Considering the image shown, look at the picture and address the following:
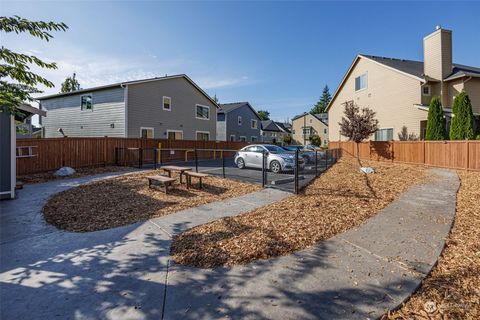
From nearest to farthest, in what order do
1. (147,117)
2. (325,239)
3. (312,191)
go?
(325,239) < (312,191) < (147,117)

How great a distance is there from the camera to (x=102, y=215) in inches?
248

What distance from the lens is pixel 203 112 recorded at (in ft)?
87.4

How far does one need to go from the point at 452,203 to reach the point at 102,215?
9150mm

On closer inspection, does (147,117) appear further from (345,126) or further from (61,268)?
(61,268)

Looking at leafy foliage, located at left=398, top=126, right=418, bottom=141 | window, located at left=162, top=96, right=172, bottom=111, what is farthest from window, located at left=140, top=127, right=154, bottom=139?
leafy foliage, located at left=398, top=126, right=418, bottom=141

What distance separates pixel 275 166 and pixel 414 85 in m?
13.2

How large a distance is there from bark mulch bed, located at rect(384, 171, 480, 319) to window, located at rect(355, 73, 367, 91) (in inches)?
791

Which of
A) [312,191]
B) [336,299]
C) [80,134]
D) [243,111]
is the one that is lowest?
[336,299]

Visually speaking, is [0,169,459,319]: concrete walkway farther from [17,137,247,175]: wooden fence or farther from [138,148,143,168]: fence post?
[138,148,143,168]: fence post

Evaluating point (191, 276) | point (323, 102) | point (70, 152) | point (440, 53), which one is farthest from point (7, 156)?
point (323, 102)

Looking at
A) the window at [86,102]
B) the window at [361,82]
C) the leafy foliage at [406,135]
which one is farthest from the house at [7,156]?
the window at [361,82]

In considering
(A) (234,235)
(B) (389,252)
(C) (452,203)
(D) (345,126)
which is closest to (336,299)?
(B) (389,252)

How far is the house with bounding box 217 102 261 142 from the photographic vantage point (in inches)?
1412

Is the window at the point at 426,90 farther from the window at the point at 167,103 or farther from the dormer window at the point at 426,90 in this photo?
the window at the point at 167,103
